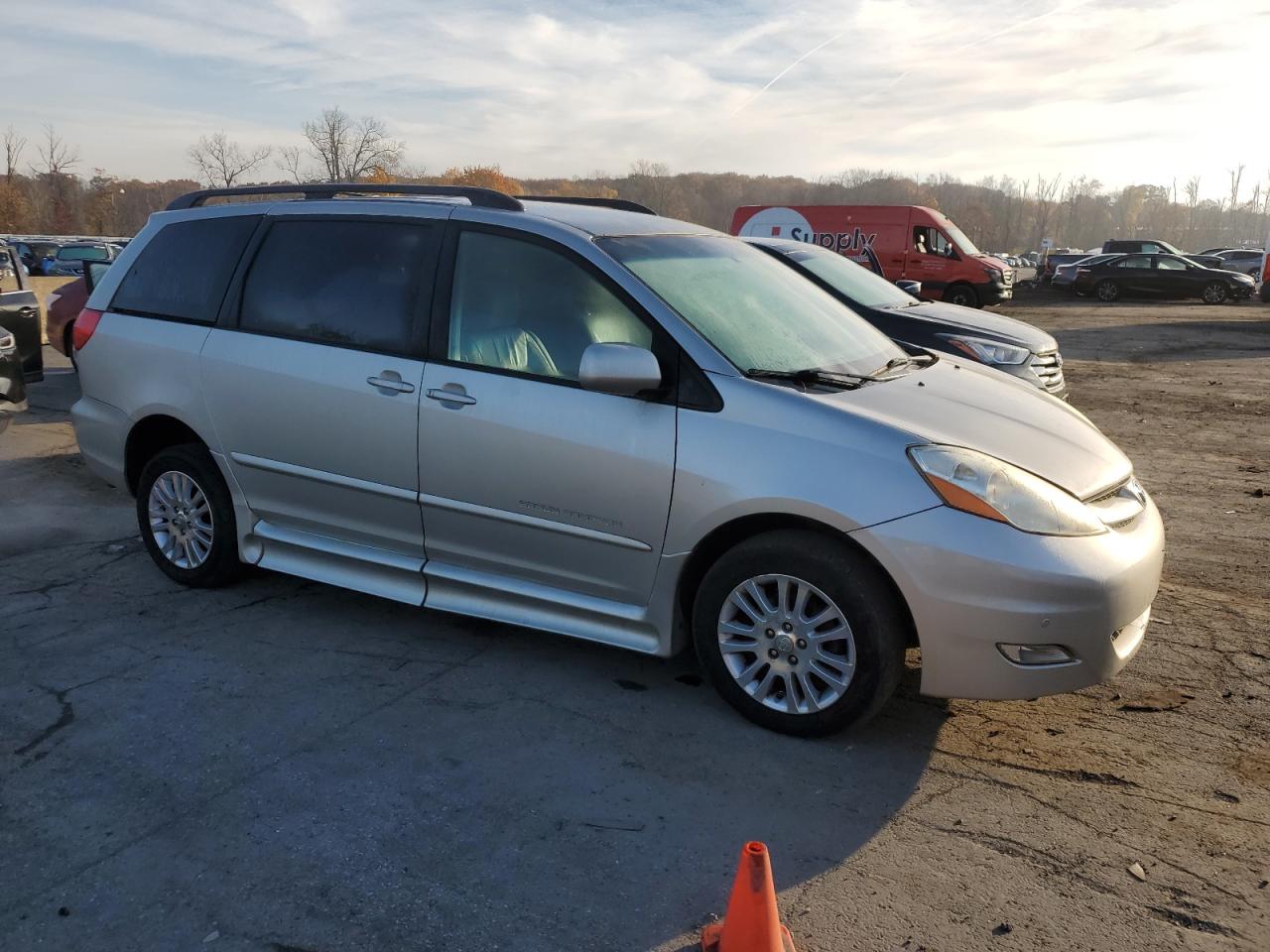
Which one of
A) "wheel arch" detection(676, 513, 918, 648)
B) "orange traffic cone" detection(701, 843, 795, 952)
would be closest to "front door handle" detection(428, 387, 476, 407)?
"wheel arch" detection(676, 513, 918, 648)

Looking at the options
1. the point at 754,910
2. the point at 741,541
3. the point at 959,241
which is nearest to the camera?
the point at 754,910

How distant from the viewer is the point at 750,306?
430 cm

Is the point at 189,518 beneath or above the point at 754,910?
above

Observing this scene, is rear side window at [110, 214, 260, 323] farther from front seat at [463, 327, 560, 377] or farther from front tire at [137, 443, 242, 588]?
front seat at [463, 327, 560, 377]

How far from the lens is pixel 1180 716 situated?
12.5 feet

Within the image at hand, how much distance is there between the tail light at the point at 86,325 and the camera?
17.2ft

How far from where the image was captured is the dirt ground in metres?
2.70

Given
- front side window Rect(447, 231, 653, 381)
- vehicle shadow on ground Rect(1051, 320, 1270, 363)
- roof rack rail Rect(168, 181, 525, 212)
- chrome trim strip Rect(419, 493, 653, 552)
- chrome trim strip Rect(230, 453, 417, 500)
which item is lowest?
vehicle shadow on ground Rect(1051, 320, 1270, 363)

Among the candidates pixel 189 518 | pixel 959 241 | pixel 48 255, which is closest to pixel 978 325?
pixel 189 518

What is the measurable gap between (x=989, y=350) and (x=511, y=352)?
573 cm

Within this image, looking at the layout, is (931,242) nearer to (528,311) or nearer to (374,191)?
(374,191)

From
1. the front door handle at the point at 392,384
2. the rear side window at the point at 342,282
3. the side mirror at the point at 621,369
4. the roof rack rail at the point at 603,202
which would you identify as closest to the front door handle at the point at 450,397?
the front door handle at the point at 392,384

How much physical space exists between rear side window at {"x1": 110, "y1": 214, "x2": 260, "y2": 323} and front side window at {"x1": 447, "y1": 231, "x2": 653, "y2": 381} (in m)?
Answer: 1.37

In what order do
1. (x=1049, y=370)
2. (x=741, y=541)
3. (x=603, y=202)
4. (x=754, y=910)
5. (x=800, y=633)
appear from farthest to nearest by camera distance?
1. (x=1049, y=370)
2. (x=603, y=202)
3. (x=741, y=541)
4. (x=800, y=633)
5. (x=754, y=910)
